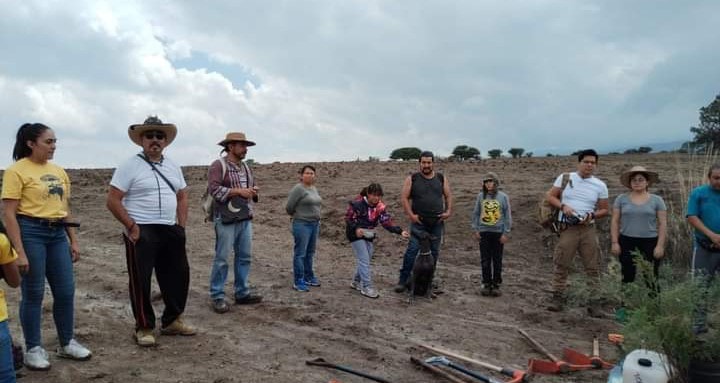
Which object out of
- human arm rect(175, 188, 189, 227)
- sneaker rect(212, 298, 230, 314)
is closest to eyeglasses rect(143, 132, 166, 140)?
human arm rect(175, 188, 189, 227)

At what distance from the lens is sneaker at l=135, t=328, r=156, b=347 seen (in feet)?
15.4

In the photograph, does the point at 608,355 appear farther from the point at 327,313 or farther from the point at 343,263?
the point at 343,263

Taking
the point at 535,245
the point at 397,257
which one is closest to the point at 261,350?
the point at 397,257

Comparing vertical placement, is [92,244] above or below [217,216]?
below

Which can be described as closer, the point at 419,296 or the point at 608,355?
the point at 608,355

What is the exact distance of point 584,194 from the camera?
6.29m

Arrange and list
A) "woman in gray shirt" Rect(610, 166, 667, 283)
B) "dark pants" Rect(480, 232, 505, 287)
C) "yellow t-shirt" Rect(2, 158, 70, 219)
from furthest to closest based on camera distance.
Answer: "dark pants" Rect(480, 232, 505, 287) < "woman in gray shirt" Rect(610, 166, 667, 283) < "yellow t-shirt" Rect(2, 158, 70, 219)

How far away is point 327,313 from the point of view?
6059 mm

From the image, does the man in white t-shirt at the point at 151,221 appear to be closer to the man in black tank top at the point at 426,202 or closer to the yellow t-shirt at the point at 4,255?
the yellow t-shirt at the point at 4,255

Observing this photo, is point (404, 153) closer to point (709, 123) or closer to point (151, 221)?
point (709, 123)

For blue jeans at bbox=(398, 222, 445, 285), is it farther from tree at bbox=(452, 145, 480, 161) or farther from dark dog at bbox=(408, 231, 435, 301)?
tree at bbox=(452, 145, 480, 161)

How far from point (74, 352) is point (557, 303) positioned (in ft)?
17.2

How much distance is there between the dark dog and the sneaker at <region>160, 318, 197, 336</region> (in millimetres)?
2840

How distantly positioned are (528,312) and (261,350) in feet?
11.0
